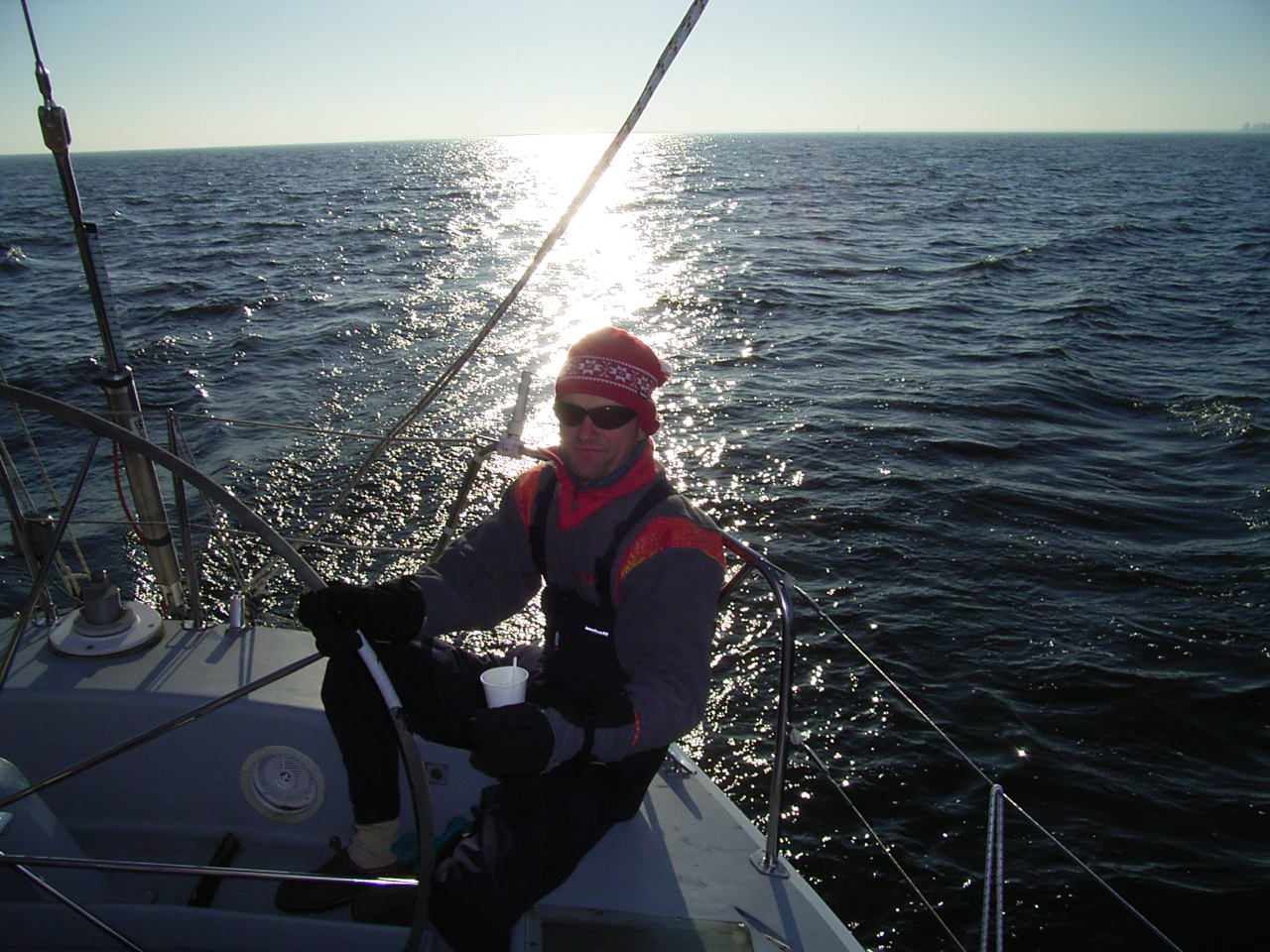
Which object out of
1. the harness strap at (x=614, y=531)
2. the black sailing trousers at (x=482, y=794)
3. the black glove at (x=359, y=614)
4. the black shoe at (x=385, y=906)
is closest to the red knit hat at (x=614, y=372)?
the harness strap at (x=614, y=531)

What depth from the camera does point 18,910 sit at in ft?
5.65

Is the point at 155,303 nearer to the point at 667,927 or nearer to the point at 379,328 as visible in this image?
the point at 379,328

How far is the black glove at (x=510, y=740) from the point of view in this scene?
1.41 metres

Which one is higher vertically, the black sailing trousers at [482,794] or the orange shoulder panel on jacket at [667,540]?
the orange shoulder panel on jacket at [667,540]

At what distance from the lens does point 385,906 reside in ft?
6.07

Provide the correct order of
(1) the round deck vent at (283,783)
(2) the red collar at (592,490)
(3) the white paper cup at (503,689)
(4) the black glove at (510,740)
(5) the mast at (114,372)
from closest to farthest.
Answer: (4) the black glove at (510,740)
(3) the white paper cup at (503,689)
(2) the red collar at (592,490)
(5) the mast at (114,372)
(1) the round deck vent at (283,783)

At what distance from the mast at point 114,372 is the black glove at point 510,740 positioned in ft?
4.97

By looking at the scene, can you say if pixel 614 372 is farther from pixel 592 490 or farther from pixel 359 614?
pixel 359 614

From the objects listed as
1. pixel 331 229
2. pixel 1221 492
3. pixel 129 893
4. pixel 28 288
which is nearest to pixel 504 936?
pixel 129 893

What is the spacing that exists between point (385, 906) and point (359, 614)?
2.20 ft

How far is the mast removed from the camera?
2.08 meters

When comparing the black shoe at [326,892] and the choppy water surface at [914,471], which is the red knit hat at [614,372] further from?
the choppy water surface at [914,471]

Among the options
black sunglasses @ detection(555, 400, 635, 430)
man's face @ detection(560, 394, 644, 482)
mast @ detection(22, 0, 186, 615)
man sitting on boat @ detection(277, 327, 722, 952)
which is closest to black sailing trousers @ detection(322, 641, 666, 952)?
man sitting on boat @ detection(277, 327, 722, 952)

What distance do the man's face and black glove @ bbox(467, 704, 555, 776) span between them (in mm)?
663
